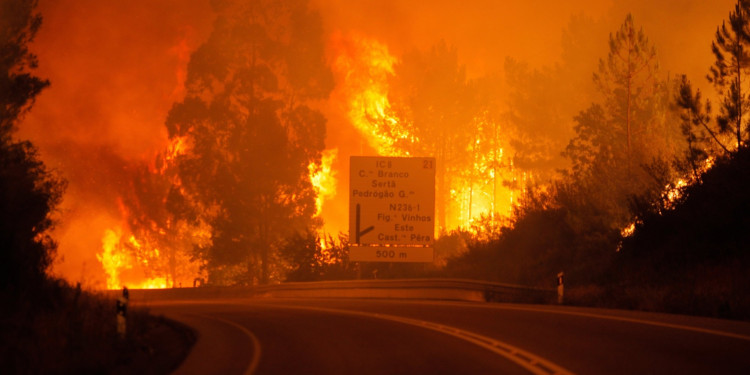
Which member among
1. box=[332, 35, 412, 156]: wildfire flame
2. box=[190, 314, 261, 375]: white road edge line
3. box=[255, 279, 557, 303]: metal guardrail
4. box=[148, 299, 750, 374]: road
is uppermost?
box=[332, 35, 412, 156]: wildfire flame

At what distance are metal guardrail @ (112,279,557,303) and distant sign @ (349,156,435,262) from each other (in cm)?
171

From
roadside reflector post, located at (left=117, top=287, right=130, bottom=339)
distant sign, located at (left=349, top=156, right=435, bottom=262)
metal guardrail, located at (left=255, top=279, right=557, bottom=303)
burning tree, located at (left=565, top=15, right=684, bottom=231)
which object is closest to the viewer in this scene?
roadside reflector post, located at (left=117, top=287, right=130, bottom=339)

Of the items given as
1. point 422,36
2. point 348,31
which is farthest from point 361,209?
point 422,36

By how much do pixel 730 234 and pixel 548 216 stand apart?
12962 mm

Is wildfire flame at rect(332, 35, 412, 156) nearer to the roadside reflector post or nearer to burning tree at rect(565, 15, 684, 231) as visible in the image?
burning tree at rect(565, 15, 684, 231)

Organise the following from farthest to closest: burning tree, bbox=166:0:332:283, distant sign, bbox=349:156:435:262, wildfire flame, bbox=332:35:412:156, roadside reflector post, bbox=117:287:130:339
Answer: wildfire flame, bbox=332:35:412:156 → burning tree, bbox=166:0:332:283 → distant sign, bbox=349:156:435:262 → roadside reflector post, bbox=117:287:130:339

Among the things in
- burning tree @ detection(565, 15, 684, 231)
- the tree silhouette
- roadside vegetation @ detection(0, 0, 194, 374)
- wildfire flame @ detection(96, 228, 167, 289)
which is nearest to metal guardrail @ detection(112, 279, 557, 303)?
burning tree @ detection(565, 15, 684, 231)

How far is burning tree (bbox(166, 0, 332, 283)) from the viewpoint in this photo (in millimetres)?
50062

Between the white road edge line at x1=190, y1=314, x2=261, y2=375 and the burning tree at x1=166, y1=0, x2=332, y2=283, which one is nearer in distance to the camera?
the white road edge line at x1=190, y1=314, x2=261, y2=375

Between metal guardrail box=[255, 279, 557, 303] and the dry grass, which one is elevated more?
metal guardrail box=[255, 279, 557, 303]

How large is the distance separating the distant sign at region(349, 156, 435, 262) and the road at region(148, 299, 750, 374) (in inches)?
533

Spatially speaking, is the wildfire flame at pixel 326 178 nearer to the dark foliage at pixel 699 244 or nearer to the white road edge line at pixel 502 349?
the dark foliage at pixel 699 244

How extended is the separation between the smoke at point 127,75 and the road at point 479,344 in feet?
178

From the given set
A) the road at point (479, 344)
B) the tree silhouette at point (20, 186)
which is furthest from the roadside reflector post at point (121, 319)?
the tree silhouette at point (20, 186)
